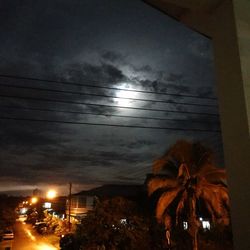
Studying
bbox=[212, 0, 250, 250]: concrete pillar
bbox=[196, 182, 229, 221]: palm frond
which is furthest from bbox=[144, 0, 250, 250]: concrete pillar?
bbox=[196, 182, 229, 221]: palm frond

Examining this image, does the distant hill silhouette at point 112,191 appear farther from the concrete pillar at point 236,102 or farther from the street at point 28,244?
the concrete pillar at point 236,102

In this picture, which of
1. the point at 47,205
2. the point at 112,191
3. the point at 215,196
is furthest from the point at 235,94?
the point at 47,205

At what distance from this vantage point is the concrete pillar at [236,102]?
179 cm

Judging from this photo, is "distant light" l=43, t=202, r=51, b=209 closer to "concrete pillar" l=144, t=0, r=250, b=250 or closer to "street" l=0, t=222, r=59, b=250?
"street" l=0, t=222, r=59, b=250

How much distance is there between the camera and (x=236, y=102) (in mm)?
1894

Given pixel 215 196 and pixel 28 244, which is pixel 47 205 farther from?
pixel 215 196

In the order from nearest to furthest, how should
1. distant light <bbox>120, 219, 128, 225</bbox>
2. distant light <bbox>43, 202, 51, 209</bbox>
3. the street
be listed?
distant light <bbox>120, 219, 128, 225</bbox> → the street → distant light <bbox>43, 202, 51, 209</bbox>

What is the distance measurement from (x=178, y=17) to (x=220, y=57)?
80cm

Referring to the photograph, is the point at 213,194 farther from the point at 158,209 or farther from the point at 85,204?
the point at 85,204

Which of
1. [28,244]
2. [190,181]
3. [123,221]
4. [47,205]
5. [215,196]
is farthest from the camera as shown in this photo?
[47,205]

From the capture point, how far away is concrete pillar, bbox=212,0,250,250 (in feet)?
5.87

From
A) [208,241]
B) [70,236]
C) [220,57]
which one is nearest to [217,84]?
[220,57]

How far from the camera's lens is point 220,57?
6.91 ft

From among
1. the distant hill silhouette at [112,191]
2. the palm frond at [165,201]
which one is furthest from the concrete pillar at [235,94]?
the distant hill silhouette at [112,191]
